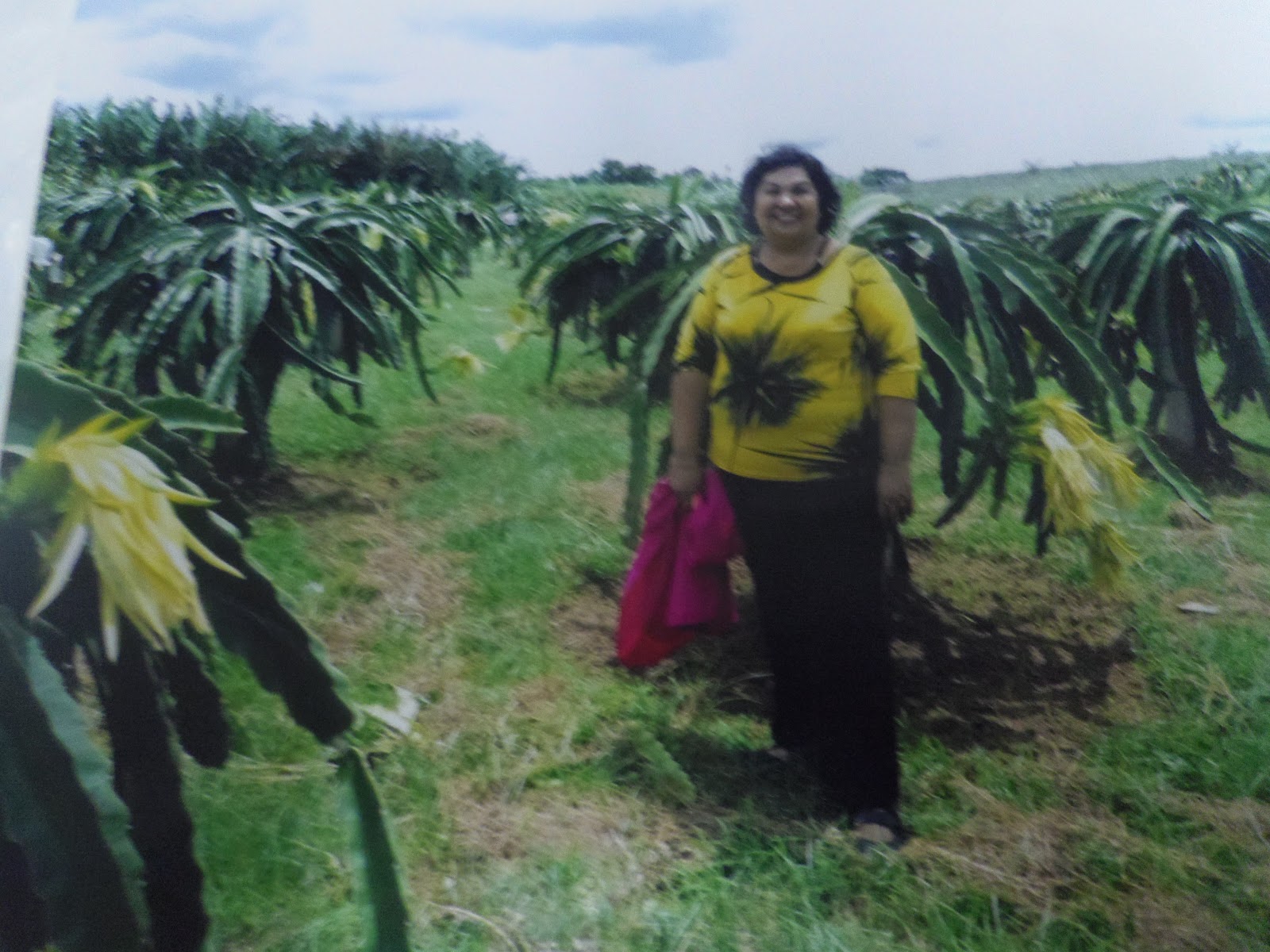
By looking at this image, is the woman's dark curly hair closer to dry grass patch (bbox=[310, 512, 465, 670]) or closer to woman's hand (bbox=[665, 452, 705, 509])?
woman's hand (bbox=[665, 452, 705, 509])

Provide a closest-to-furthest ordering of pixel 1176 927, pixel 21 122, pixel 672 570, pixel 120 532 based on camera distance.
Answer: pixel 120 532 < pixel 21 122 < pixel 1176 927 < pixel 672 570

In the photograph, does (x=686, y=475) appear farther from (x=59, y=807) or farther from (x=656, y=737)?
(x=59, y=807)

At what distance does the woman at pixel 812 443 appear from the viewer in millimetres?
1180

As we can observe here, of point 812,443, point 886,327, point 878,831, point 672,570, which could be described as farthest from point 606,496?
point 878,831

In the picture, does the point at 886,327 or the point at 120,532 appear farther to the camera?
the point at 886,327

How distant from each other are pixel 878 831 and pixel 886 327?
585 millimetres

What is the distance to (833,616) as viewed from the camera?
4.23ft

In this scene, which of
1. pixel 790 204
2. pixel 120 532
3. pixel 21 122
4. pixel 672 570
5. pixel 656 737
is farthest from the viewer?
pixel 672 570

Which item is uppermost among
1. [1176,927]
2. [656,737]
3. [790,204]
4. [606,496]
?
[790,204]

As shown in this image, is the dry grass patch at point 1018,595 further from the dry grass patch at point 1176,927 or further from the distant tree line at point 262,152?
the distant tree line at point 262,152

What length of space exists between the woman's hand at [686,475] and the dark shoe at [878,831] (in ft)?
1.45

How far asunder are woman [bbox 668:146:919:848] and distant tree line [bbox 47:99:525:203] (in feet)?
1.07

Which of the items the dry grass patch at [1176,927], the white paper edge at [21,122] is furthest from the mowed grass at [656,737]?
the white paper edge at [21,122]

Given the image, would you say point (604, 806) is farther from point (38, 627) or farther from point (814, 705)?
point (38, 627)
